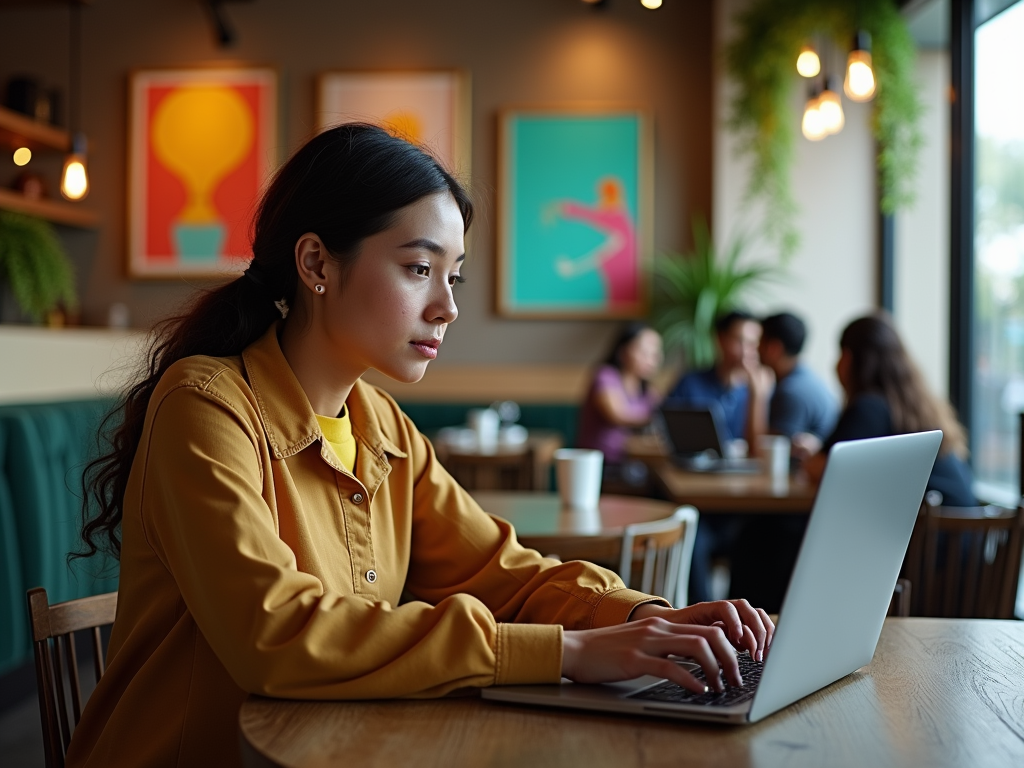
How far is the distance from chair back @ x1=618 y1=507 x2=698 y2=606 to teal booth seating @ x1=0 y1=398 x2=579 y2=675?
70.3 inches

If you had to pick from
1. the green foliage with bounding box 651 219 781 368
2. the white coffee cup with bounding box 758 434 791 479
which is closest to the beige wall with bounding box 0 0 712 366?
the green foliage with bounding box 651 219 781 368

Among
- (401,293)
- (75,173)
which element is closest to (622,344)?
(75,173)

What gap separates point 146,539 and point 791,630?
73 cm

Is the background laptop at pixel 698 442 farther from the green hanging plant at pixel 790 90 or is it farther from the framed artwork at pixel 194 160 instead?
the framed artwork at pixel 194 160

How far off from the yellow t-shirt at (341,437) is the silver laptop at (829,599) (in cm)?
49

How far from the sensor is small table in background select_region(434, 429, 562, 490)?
4.28m

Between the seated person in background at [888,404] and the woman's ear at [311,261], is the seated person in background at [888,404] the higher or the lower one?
the lower one

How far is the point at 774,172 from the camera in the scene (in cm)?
583

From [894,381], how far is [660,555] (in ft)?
4.64

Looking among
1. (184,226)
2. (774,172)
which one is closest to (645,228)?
(774,172)

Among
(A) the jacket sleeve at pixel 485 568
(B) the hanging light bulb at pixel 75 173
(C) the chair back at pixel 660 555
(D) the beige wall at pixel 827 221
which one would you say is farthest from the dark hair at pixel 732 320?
(A) the jacket sleeve at pixel 485 568

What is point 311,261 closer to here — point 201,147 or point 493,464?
point 493,464

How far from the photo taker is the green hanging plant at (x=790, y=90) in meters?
5.17

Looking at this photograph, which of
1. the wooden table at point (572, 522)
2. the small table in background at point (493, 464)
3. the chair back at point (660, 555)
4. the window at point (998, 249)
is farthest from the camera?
the small table in background at point (493, 464)
